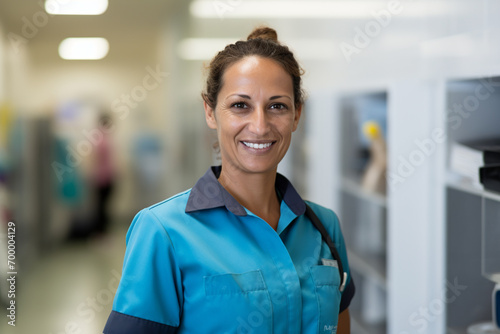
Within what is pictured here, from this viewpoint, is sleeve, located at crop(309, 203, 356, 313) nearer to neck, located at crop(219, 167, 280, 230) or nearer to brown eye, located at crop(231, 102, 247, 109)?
neck, located at crop(219, 167, 280, 230)

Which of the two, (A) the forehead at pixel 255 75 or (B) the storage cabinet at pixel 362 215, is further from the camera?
(B) the storage cabinet at pixel 362 215

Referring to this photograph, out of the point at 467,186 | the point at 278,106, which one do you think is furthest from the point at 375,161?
the point at 278,106

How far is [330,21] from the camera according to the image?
347 centimetres

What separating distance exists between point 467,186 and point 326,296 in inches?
34.7

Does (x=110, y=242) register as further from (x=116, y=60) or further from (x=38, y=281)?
(x=116, y=60)

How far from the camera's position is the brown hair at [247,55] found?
1180mm

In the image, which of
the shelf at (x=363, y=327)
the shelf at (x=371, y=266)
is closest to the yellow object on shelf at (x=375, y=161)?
the shelf at (x=371, y=266)

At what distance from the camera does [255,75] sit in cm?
114

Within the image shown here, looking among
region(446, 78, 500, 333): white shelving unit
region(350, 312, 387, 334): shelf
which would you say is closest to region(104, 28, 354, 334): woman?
region(446, 78, 500, 333): white shelving unit

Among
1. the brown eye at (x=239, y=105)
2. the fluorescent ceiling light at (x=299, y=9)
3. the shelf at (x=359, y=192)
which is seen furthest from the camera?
the shelf at (x=359, y=192)

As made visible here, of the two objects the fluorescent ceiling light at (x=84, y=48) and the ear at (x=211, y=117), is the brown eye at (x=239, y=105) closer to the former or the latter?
the ear at (x=211, y=117)

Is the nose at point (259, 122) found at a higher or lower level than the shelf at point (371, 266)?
higher

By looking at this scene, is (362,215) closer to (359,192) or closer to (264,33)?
(359,192)

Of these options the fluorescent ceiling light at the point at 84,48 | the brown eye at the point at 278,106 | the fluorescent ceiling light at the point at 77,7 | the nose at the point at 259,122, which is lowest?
the nose at the point at 259,122
